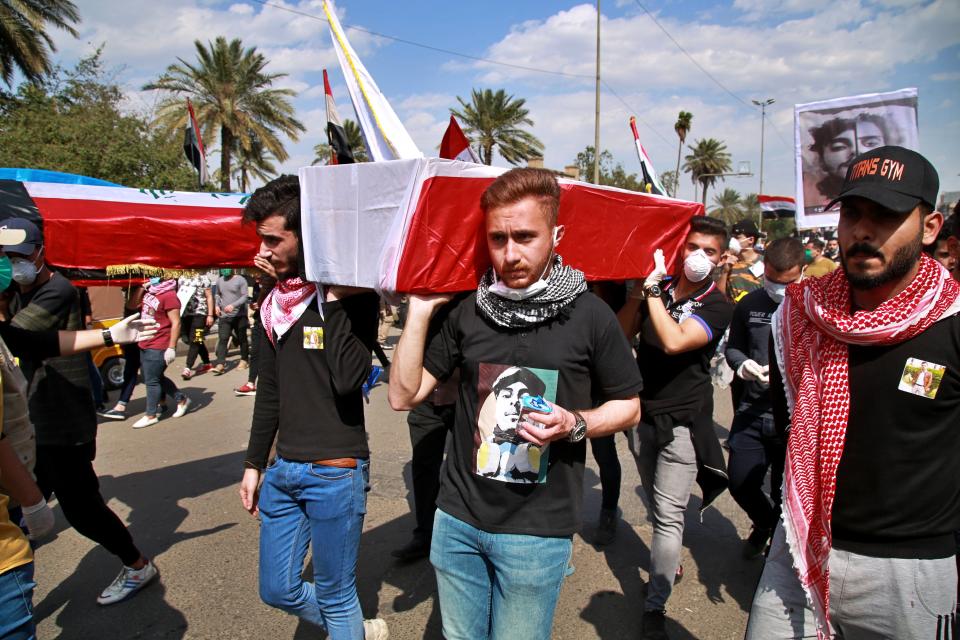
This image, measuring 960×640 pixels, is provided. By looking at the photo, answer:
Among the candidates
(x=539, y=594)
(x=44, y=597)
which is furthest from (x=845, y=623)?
(x=44, y=597)

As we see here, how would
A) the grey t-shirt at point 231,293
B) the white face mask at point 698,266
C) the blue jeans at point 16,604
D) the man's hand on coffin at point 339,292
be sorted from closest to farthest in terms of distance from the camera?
the blue jeans at point 16,604 → the man's hand on coffin at point 339,292 → the white face mask at point 698,266 → the grey t-shirt at point 231,293

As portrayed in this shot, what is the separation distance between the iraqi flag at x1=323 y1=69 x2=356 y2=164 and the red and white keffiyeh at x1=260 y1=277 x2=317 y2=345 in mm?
607

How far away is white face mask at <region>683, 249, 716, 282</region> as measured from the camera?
9.71 ft

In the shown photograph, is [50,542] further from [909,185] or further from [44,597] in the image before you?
[909,185]

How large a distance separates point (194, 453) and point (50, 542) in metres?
1.91

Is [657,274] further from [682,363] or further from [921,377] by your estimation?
[921,377]

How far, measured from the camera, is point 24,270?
3.05m

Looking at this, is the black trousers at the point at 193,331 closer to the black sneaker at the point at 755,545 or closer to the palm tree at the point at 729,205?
the black sneaker at the point at 755,545

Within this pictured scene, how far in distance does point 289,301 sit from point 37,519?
1254mm

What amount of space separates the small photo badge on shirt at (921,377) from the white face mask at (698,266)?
1.29 meters

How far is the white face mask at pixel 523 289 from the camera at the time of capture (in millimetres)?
1948

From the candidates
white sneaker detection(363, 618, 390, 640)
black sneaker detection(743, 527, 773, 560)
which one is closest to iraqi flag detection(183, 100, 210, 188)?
white sneaker detection(363, 618, 390, 640)

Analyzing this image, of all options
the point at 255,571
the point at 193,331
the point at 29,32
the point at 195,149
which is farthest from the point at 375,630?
the point at 29,32

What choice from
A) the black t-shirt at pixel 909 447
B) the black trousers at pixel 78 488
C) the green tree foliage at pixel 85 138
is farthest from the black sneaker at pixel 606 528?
the green tree foliage at pixel 85 138
